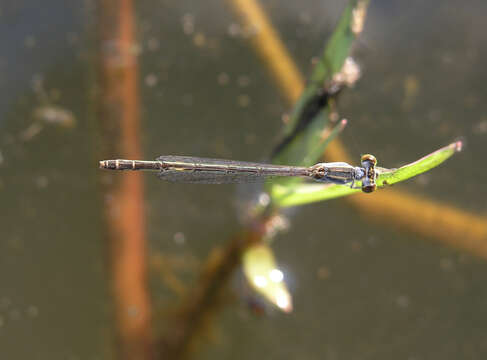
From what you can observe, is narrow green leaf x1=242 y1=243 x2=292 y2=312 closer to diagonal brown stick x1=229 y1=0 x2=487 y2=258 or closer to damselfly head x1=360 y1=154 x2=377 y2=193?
diagonal brown stick x1=229 y1=0 x2=487 y2=258

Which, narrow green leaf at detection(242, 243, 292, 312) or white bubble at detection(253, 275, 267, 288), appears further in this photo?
white bubble at detection(253, 275, 267, 288)

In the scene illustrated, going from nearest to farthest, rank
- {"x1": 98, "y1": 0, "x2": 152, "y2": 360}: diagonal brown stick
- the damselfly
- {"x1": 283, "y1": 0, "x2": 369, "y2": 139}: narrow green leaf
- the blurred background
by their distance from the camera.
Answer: {"x1": 283, "y1": 0, "x2": 369, "y2": 139}: narrow green leaf < the damselfly < the blurred background < {"x1": 98, "y1": 0, "x2": 152, "y2": 360}: diagonal brown stick

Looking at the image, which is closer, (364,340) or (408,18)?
(408,18)

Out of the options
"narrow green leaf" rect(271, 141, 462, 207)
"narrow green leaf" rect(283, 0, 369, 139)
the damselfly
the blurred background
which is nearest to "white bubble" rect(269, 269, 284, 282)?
the blurred background

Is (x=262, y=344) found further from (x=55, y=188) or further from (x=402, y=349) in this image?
(x=55, y=188)

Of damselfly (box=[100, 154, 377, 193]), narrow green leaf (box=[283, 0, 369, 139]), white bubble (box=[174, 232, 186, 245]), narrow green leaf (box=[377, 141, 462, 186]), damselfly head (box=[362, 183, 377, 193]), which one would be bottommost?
narrow green leaf (box=[377, 141, 462, 186])

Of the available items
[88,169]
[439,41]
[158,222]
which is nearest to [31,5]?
[88,169]
